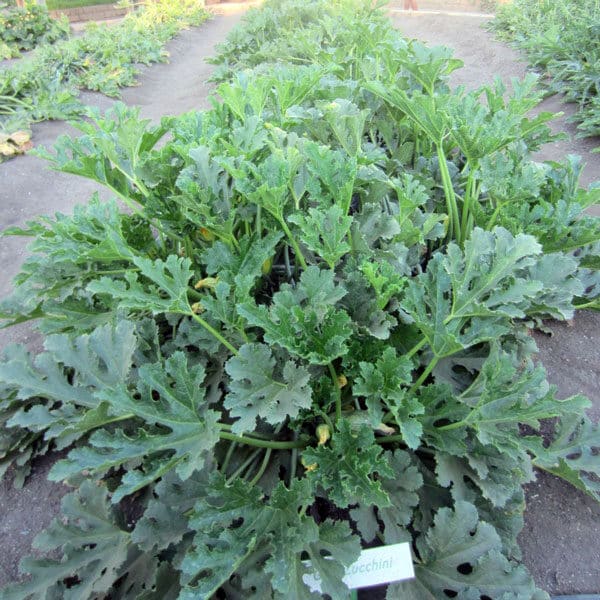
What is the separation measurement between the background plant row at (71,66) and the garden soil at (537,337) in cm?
24

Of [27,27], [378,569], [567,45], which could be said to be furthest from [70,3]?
[378,569]

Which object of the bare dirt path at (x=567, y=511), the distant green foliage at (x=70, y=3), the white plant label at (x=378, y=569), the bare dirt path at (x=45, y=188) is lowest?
the bare dirt path at (x=45, y=188)

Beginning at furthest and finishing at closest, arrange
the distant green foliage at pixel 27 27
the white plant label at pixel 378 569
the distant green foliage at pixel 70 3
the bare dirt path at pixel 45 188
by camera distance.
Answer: the distant green foliage at pixel 70 3, the distant green foliage at pixel 27 27, the bare dirt path at pixel 45 188, the white plant label at pixel 378 569

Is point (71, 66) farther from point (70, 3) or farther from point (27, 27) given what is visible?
point (70, 3)

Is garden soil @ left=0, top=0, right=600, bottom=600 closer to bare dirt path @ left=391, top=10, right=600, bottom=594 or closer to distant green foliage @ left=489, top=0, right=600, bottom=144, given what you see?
bare dirt path @ left=391, top=10, right=600, bottom=594

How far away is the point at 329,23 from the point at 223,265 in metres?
4.13

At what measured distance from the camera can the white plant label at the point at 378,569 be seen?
1.54 meters

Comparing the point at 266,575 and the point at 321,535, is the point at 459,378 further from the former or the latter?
the point at 266,575

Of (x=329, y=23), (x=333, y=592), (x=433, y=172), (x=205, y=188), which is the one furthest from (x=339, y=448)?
(x=329, y=23)

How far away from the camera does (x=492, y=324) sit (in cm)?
180

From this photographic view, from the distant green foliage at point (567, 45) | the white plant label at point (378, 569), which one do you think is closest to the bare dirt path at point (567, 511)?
the white plant label at point (378, 569)

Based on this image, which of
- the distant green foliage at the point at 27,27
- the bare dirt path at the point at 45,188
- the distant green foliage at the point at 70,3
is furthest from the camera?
the distant green foliage at the point at 70,3

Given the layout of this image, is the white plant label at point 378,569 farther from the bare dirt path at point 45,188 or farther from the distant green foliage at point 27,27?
the distant green foliage at point 27,27

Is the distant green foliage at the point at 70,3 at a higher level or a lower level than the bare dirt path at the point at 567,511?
higher
